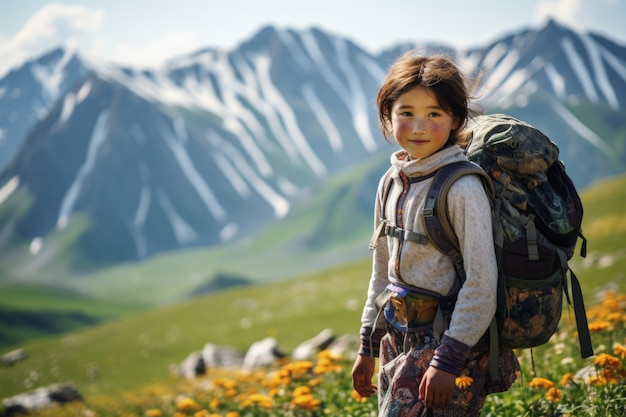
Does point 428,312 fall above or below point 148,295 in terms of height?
above

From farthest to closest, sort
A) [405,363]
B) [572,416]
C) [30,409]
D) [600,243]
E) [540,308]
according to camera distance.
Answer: [600,243]
[30,409]
[572,416]
[405,363]
[540,308]

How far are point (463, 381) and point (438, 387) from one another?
29 centimetres

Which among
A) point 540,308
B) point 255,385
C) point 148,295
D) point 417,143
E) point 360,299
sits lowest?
point 148,295

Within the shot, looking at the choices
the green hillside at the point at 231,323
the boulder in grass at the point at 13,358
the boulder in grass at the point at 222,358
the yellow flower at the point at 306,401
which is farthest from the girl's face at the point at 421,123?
the boulder in grass at the point at 13,358

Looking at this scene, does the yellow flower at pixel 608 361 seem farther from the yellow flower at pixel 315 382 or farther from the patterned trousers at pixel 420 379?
the yellow flower at pixel 315 382

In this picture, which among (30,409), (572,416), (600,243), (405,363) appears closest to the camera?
(405,363)

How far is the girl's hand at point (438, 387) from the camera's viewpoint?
362 cm

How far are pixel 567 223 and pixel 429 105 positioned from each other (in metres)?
1.14

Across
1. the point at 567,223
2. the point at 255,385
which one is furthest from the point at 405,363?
the point at 255,385

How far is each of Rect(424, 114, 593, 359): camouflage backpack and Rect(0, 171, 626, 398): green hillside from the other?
1905 cm

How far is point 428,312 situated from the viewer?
3.99 m

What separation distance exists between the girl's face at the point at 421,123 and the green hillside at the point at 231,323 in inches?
759

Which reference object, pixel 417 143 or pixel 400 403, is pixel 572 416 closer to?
pixel 400 403

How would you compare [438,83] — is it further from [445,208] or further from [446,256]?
[446,256]
